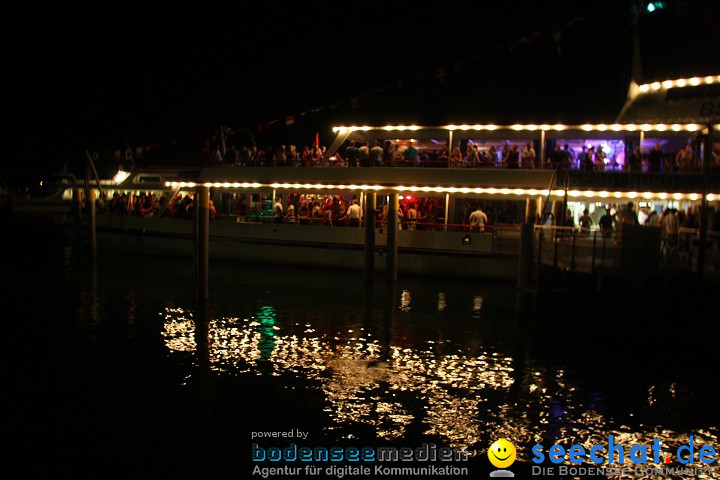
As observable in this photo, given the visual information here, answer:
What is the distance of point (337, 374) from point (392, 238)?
11482 mm

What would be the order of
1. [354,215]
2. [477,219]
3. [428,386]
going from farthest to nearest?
[354,215]
[477,219]
[428,386]

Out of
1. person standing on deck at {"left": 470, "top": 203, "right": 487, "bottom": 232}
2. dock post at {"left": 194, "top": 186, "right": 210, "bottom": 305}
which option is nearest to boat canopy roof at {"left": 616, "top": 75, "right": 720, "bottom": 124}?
person standing on deck at {"left": 470, "top": 203, "right": 487, "bottom": 232}

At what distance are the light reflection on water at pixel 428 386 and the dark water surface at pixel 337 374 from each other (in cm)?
4

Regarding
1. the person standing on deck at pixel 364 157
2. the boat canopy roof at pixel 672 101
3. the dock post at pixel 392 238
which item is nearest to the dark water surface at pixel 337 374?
the dock post at pixel 392 238

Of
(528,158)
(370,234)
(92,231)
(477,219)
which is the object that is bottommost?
(92,231)

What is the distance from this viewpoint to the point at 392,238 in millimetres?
24438

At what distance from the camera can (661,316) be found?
15.2m

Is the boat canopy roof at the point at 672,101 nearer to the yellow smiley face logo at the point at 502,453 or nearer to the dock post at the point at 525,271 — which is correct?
the dock post at the point at 525,271

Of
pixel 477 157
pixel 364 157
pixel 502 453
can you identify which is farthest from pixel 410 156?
pixel 502 453

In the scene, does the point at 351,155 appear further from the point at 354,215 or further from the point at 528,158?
the point at 528,158

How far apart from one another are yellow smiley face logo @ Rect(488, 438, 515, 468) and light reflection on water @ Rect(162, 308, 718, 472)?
17 centimetres

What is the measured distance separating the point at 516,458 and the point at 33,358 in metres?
9.99

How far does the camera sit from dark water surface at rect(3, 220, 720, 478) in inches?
400

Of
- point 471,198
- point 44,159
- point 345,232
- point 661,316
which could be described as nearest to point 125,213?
point 345,232
